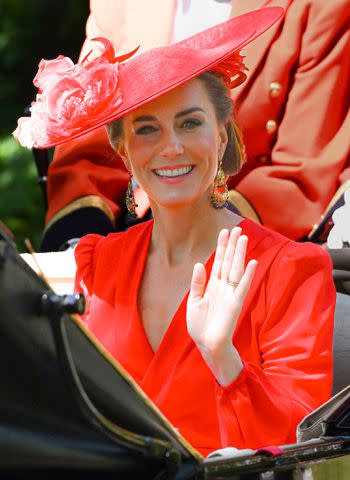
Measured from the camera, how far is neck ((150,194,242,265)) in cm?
183

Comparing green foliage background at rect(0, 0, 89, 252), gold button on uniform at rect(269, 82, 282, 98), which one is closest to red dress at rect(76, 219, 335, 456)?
gold button on uniform at rect(269, 82, 282, 98)

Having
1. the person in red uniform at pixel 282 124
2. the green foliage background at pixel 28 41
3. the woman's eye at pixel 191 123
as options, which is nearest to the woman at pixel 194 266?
the woman's eye at pixel 191 123

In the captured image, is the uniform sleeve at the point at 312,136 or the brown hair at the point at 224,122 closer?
the brown hair at the point at 224,122

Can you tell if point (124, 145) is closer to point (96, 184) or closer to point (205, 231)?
point (205, 231)

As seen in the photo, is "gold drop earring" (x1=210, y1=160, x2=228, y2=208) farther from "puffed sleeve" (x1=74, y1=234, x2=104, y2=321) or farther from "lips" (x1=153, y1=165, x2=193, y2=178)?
"puffed sleeve" (x1=74, y1=234, x2=104, y2=321)

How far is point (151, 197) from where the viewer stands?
1.84 metres

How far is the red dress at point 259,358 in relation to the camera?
1562 millimetres

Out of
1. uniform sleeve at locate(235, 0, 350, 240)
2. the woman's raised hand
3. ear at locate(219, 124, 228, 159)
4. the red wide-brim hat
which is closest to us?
the woman's raised hand

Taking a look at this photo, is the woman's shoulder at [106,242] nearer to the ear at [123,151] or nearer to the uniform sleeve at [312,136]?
the ear at [123,151]

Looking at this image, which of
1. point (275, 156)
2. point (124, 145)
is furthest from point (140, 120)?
point (275, 156)

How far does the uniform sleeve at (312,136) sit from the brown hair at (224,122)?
57cm

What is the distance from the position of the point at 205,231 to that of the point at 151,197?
0.10 metres

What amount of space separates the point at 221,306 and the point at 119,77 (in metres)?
0.46

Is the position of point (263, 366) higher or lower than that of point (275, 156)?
lower
